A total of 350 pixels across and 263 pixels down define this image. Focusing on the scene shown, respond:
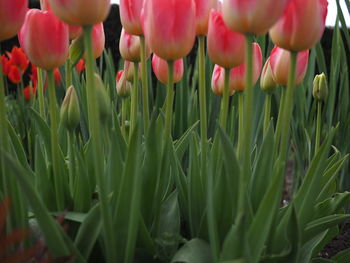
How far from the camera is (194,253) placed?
2.94 ft

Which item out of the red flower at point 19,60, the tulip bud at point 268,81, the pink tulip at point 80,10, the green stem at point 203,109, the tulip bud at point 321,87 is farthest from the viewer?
the red flower at point 19,60

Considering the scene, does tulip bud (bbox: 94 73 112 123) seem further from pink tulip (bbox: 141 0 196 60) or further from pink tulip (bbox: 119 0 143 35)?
pink tulip (bbox: 119 0 143 35)

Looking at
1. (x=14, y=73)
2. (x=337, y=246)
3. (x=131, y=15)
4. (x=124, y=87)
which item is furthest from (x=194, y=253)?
(x=14, y=73)

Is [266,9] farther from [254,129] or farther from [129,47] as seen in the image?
[254,129]

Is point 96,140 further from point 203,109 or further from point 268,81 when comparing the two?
point 268,81

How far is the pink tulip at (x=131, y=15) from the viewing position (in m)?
1.08

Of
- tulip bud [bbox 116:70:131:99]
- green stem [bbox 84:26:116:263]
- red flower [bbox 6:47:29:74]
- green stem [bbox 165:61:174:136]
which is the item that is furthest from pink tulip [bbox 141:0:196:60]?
red flower [bbox 6:47:29:74]

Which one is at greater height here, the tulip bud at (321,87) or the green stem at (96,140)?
the green stem at (96,140)

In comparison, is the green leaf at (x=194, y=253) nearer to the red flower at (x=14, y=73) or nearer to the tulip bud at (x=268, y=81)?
the tulip bud at (x=268, y=81)

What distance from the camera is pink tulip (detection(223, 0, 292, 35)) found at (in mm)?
731

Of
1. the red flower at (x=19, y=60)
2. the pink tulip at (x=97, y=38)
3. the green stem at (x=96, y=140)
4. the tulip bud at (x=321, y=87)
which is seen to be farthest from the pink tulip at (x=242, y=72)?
the red flower at (x=19, y=60)

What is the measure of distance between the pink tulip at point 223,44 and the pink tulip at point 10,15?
12.4 inches

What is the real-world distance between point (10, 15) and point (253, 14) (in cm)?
33

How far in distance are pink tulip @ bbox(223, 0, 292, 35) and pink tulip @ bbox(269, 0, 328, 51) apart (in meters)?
0.06
